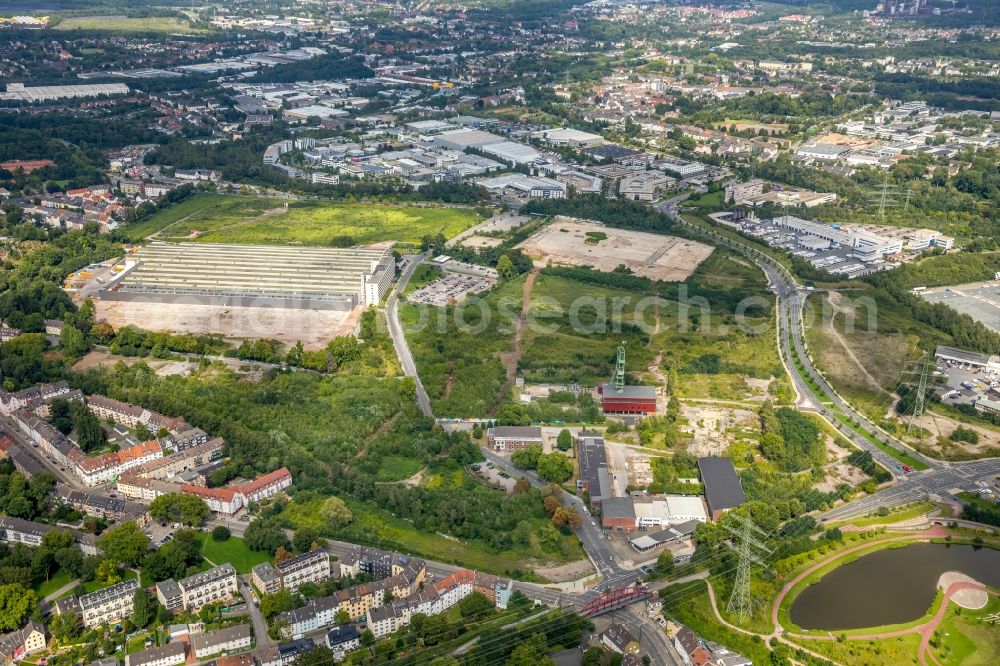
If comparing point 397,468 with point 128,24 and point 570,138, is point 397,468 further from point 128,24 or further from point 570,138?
point 128,24

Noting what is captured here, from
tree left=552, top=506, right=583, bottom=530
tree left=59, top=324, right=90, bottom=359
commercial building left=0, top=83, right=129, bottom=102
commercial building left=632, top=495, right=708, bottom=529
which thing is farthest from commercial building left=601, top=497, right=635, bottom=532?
commercial building left=0, top=83, right=129, bottom=102

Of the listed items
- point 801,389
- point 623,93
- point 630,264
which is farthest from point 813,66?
point 801,389

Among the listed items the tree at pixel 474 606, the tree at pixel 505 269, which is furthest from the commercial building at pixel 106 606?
the tree at pixel 505 269

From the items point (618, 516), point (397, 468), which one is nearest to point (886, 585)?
point (618, 516)

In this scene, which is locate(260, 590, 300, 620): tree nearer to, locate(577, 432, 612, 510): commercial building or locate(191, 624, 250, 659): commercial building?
locate(191, 624, 250, 659): commercial building

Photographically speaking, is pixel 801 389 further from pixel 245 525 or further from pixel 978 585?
pixel 245 525
